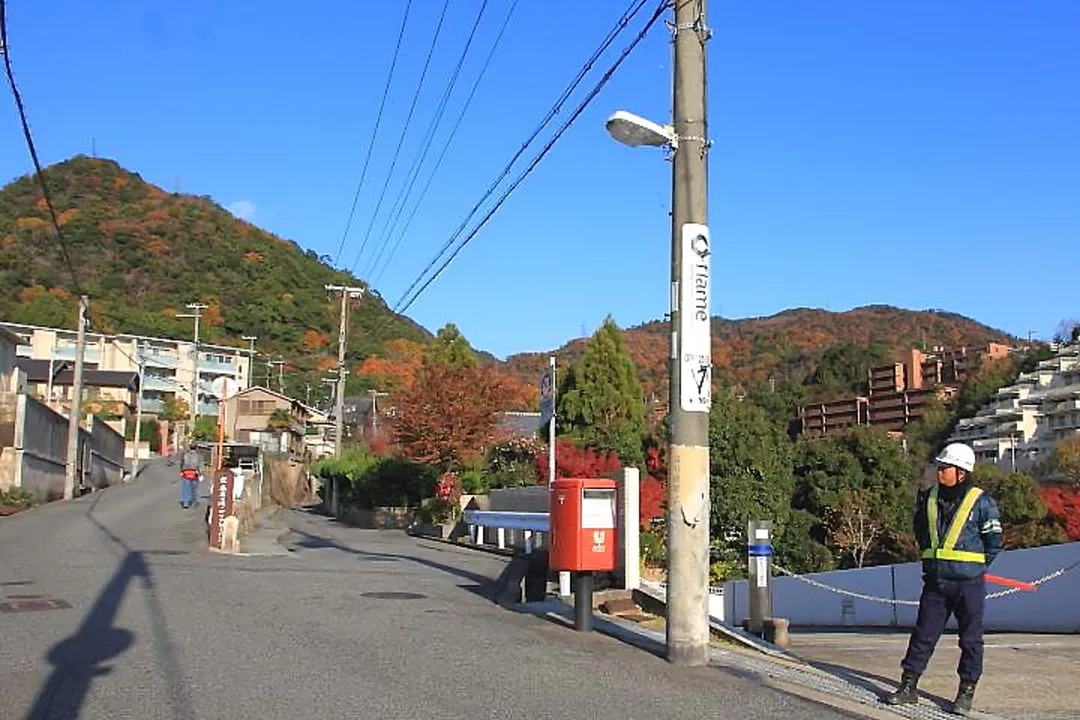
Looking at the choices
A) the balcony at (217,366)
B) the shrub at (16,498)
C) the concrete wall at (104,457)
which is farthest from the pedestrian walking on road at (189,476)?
→ the balcony at (217,366)

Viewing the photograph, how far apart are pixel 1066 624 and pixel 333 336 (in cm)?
8389

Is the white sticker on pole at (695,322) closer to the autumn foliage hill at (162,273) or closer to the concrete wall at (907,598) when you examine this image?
the concrete wall at (907,598)

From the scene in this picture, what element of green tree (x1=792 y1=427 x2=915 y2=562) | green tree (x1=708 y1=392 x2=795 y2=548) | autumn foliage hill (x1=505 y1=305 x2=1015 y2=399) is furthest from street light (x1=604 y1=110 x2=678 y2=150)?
autumn foliage hill (x1=505 y1=305 x2=1015 y2=399)

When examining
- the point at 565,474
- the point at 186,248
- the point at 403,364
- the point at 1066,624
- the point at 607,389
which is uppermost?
the point at 186,248

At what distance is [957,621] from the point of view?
7.02m

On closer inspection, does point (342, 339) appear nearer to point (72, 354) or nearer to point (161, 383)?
point (72, 354)

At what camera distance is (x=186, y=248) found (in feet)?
354

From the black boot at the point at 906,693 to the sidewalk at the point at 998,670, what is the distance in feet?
1.01

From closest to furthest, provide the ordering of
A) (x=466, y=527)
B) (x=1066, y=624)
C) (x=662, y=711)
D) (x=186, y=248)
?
(x=662, y=711)
(x=1066, y=624)
(x=466, y=527)
(x=186, y=248)

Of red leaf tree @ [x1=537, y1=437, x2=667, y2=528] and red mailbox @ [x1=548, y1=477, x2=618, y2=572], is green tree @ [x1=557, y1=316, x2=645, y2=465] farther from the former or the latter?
red mailbox @ [x1=548, y1=477, x2=618, y2=572]

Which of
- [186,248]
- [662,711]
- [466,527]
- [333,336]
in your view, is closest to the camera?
[662,711]

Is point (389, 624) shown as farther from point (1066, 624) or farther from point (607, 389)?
point (607, 389)

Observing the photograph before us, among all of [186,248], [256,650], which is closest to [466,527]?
[256,650]

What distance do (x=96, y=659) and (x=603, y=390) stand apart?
36262mm
